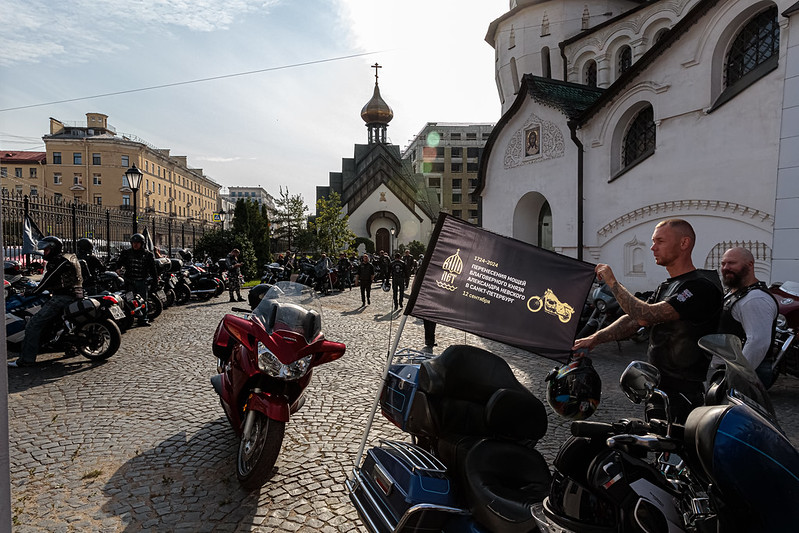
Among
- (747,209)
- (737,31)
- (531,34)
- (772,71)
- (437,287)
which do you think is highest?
(531,34)

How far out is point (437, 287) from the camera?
2926 millimetres

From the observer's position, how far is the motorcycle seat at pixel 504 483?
189cm

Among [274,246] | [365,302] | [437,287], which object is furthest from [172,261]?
[274,246]

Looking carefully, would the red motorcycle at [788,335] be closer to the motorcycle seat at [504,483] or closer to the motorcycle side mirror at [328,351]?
the motorcycle seat at [504,483]

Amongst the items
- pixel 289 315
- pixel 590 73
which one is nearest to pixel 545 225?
pixel 590 73

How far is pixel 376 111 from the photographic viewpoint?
182ft

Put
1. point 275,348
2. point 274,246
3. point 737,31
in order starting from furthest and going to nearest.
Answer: point 274,246, point 737,31, point 275,348

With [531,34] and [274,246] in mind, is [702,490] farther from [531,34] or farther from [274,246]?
[274,246]

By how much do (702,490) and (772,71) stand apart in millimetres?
11309

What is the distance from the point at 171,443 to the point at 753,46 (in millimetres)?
13091

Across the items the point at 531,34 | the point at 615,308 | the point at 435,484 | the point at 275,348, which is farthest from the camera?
the point at 531,34

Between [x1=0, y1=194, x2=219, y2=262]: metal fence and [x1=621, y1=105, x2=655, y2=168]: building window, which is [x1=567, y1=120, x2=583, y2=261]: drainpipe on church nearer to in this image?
[x1=621, y1=105, x2=655, y2=168]: building window

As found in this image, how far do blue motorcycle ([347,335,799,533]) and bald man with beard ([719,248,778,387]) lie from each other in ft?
6.85

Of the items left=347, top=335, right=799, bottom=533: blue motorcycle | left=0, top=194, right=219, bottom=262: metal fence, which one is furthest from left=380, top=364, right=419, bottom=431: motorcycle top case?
left=0, top=194, right=219, bottom=262: metal fence
